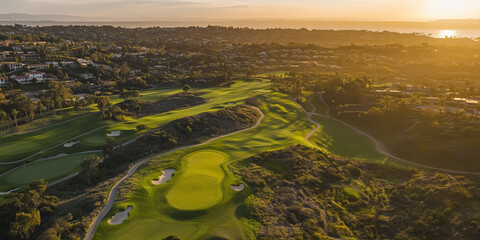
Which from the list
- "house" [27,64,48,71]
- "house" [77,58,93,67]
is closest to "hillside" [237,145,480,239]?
"house" [27,64,48,71]

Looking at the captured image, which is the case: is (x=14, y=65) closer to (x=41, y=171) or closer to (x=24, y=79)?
(x=24, y=79)

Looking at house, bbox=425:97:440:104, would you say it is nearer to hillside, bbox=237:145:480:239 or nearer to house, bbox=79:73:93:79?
hillside, bbox=237:145:480:239

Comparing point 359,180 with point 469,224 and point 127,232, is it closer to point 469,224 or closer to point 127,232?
point 469,224

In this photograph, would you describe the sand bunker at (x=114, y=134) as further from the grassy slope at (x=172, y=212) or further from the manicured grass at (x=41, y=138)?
the grassy slope at (x=172, y=212)

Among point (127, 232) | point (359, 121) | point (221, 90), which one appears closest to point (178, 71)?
point (221, 90)

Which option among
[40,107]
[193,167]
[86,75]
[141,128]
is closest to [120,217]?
[193,167]
